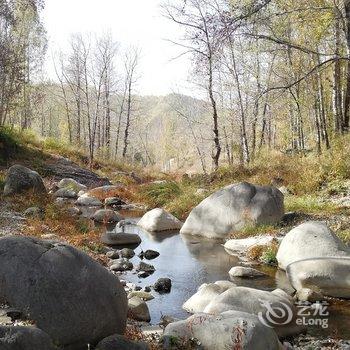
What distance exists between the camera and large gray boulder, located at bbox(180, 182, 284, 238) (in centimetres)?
1188

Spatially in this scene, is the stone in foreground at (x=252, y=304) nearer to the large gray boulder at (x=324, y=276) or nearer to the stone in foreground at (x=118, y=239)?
the large gray boulder at (x=324, y=276)

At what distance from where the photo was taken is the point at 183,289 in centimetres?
796

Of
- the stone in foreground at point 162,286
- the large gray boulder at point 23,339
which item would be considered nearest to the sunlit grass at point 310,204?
the stone in foreground at point 162,286

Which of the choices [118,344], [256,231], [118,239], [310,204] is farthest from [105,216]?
[118,344]

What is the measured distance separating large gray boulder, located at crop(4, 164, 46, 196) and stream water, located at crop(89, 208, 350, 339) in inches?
134

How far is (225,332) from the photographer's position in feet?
15.8

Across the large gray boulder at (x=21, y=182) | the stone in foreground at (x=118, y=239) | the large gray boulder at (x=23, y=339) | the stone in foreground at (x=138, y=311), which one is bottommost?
the stone in foreground at (x=138, y=311)

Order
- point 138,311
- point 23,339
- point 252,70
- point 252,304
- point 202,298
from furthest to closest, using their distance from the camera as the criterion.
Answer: point 252,70
point 202,298
point 138,311
point 252,304
point 23,339

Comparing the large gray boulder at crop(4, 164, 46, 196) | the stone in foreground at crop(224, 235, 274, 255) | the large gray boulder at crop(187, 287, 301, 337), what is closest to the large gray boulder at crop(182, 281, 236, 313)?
the large gray boulder at crop(187, 287, 301, 337)

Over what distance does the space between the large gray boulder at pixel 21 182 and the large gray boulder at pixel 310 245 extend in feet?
29.2

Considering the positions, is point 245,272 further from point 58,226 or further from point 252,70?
point 252,70

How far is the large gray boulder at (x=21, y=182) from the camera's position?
14547 millimetres

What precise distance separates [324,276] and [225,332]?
3449 mm

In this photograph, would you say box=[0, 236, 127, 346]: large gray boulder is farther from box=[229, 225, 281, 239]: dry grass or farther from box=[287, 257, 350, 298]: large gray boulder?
box=[229, 225, 281, 239]: dry grass
